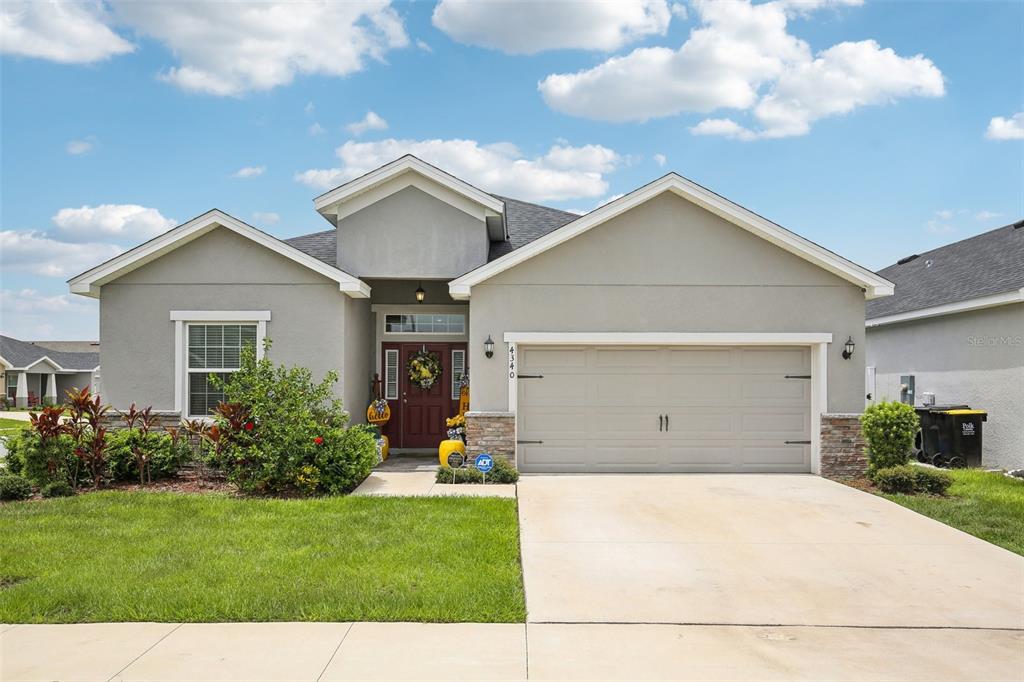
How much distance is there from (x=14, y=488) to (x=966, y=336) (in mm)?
16298

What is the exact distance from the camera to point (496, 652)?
473cm

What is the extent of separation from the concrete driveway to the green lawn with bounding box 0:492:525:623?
1.84ft

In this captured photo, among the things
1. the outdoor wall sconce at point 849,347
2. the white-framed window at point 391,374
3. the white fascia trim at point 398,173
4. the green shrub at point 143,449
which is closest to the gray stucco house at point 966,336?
the outdoor wall sconce at point 849,347

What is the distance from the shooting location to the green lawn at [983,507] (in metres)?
8.02

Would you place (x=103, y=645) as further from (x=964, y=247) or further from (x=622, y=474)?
(x=964, y=247)

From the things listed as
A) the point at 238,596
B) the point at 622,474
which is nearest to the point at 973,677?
the point at 238,596

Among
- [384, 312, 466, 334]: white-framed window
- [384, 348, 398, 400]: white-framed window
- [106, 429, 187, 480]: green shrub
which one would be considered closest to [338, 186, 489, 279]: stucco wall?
[384, 312, 466, 334]: white-framed window

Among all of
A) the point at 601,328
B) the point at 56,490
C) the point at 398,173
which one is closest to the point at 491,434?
the point at 601,328

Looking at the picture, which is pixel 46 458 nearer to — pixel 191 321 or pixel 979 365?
pixel 191 321

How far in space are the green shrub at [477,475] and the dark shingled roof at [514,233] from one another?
13.8ft

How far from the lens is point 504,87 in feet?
42.4

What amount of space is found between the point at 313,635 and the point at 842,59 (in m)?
11.6

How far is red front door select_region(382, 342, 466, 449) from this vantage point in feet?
47.5

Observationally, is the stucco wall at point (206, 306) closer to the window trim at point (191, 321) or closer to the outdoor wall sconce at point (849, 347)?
the window trim at point (191, 321)
